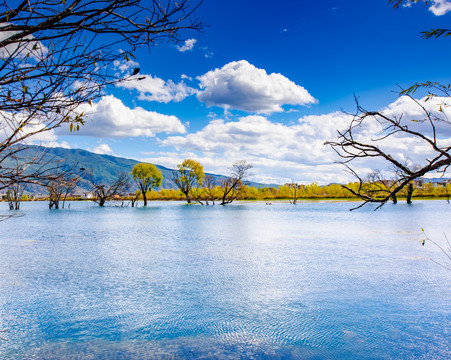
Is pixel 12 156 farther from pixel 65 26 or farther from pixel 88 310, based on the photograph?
pixel 88 310

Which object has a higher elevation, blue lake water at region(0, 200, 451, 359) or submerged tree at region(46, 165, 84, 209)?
submerged tree at region(46, 165, 84, 209)

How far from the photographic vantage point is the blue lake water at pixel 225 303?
4.96 meters

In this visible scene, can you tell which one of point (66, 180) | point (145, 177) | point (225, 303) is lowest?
point (225, 303)

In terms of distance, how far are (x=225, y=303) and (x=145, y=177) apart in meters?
54.5

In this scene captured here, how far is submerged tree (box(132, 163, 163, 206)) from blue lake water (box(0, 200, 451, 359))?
46.8 metres

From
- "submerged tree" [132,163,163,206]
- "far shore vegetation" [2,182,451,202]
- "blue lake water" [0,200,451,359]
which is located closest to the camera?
"blue lake water" [0,200,451,359]

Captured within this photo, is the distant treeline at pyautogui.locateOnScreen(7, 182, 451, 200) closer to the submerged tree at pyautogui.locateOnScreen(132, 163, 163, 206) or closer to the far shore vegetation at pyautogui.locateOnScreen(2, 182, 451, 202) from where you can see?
the far shore vegetation at pyautogui.locateOnScreen(2, 182, 451, 202)

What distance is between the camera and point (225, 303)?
6820 millimetres

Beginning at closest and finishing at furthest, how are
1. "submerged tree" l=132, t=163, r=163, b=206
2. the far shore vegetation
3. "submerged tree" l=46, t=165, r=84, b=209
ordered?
1. "submerged tree" l=46, t=165, r=84, b=209
2. "submerged tree" l=132, t=163, r=163, b=206
3. the far shore vegetation

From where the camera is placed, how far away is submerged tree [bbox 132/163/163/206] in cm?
5909

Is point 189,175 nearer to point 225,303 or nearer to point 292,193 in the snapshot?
A: point 292,193

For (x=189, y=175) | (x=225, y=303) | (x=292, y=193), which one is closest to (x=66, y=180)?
(x=225, y=303)

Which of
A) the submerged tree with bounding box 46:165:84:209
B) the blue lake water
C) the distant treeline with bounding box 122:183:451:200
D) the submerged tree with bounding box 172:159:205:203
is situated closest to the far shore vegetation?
the distant treeline with bounding box 122:183:451:200

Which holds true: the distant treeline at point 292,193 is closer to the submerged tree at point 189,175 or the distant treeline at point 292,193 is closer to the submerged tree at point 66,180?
the submerged tree at point 189,175
